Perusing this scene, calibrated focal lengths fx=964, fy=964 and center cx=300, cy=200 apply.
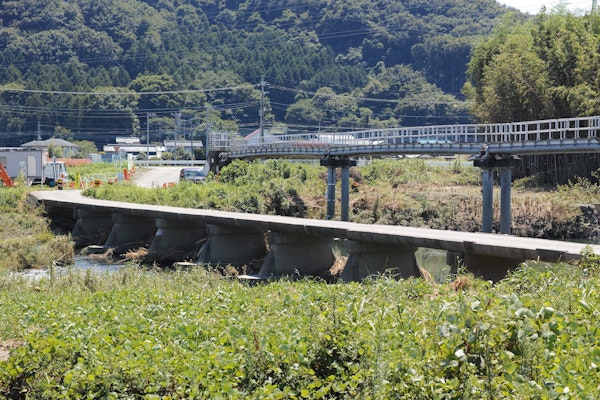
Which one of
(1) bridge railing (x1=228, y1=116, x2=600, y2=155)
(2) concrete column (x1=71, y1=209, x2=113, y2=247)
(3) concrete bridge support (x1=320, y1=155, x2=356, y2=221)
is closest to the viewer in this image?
(2) concrete column (x1=71, y1=209, x2=113, y2=247)

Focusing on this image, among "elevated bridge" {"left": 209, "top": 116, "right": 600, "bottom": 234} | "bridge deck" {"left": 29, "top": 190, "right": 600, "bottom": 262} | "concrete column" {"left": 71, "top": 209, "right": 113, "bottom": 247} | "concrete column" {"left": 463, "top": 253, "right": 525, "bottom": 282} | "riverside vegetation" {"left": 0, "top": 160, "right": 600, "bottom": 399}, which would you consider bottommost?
"concrete column" {"left": 71, "top": 209, "right": 113, "bottom": 247}

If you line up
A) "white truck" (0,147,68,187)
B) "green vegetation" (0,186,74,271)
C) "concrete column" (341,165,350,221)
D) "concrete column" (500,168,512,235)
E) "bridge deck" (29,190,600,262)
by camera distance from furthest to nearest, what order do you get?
"white truck" (0,147,68,187) < "concrete column" (341,165,350,221) < "concrete column" (500,168,512,235) < "green vegetation" (0,186,74,271) < "bridge deck" (29,190,600,262)

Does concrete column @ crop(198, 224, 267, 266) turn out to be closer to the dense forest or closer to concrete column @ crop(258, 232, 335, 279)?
concrete column @ crop(258, 232, 335, 279)

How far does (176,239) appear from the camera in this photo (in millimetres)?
35844

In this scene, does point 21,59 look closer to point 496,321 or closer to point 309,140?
point 309,140

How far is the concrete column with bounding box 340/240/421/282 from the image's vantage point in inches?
965

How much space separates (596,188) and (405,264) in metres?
33.6

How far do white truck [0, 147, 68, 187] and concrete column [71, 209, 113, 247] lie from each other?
24.1 meters

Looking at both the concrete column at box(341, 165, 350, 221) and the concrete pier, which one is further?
the concrete column at box(341, 165, 350, 221)

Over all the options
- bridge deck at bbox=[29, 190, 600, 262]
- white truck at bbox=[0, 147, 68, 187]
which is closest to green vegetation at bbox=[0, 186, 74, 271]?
bridge deck at bbox=[29, 190, 600, 262]

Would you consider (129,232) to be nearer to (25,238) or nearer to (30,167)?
(25,238)

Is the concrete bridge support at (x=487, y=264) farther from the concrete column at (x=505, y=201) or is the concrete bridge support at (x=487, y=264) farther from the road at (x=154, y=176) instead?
the road at (x=154, y=176)

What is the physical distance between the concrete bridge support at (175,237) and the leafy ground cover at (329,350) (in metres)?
22.2

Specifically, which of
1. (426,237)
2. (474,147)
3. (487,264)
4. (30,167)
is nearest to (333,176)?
(474,147)
